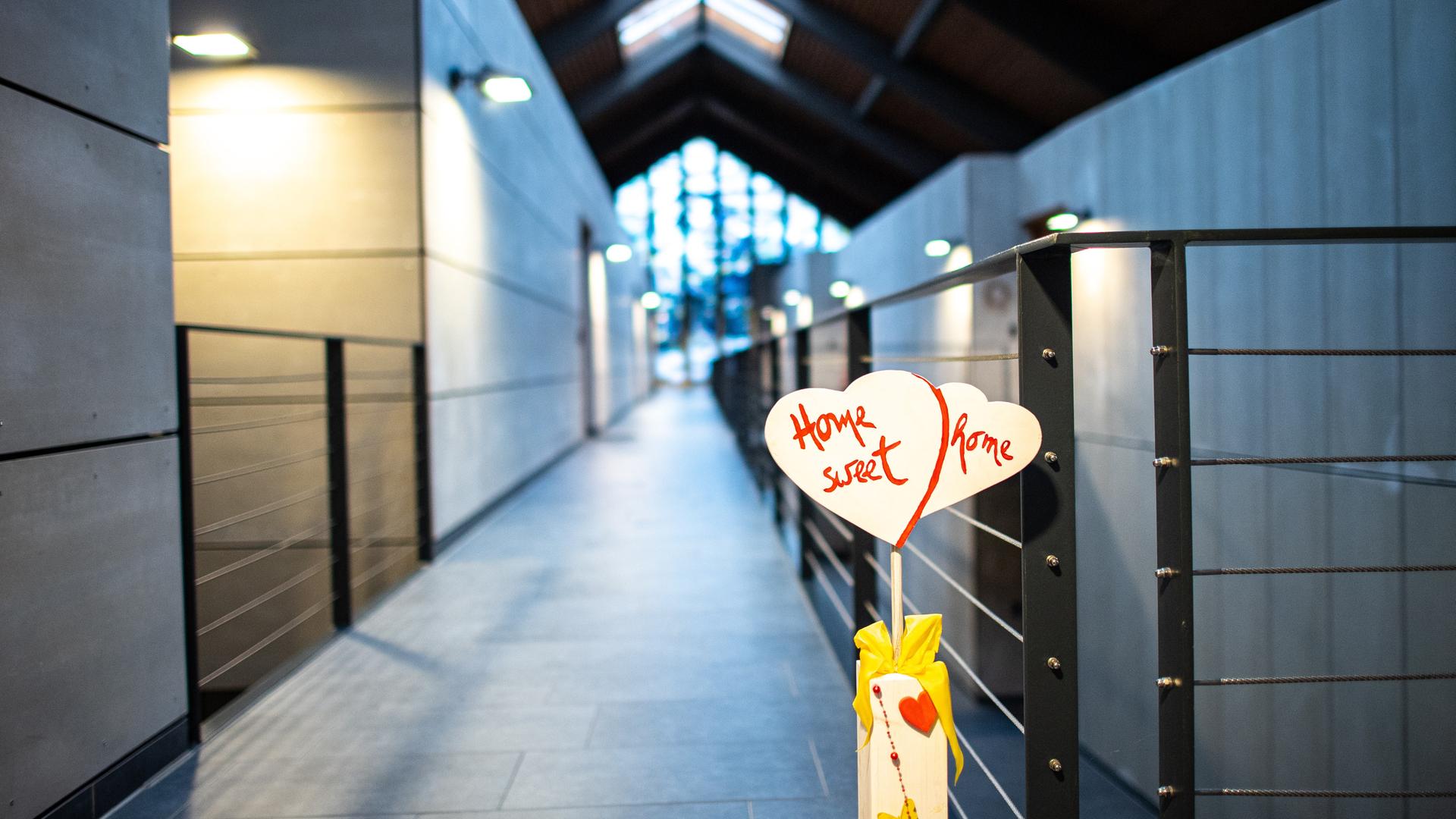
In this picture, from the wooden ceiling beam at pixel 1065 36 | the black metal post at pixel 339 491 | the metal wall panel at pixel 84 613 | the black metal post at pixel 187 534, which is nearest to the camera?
the metal wall panel at pixel 84 613

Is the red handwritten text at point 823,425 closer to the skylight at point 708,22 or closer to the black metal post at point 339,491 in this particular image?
the black metal post at point 339,491

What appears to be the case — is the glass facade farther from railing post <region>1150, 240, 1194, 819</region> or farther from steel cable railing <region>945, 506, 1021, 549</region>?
railing post <region>1150, 240, 1194, 819</region>

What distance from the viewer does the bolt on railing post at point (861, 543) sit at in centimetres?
245

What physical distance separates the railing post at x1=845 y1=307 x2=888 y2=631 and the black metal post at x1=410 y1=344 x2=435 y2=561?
8.24 feet

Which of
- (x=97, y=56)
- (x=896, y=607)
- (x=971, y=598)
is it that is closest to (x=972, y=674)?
(x=971, y=598)

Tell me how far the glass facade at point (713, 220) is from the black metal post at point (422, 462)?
1951cm

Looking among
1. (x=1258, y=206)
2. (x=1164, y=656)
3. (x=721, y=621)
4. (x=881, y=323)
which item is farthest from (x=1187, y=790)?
(x=881, y=323)

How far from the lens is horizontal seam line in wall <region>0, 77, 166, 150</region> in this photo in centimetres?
177

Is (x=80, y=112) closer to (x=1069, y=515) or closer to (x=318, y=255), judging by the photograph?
(x=1069, y=515)

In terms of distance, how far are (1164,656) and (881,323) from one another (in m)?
9.06

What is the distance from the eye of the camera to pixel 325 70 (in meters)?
4.32

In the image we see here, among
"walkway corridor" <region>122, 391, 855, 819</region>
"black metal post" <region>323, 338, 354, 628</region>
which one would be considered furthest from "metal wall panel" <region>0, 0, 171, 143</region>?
"walkway corridor" <region>122, 391, 855, 819</region>

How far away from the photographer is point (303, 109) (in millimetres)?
4336

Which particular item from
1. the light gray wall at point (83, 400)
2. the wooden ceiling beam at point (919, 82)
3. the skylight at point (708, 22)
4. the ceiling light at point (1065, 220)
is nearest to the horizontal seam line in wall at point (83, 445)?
the light gray wall at point (83, 400)
